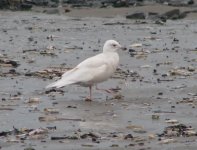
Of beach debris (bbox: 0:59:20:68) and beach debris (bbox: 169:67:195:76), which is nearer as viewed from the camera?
beach debris (bbox: 169:67:195:76)

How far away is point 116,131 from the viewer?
8.91 meters

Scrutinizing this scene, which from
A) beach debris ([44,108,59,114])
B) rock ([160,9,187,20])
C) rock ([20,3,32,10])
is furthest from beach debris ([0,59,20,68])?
rock ([20,3,32,10])

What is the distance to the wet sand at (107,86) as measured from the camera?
8594 millimetres

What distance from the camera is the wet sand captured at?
859 centimetres

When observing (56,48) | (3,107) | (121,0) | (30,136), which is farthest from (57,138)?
(121,0)

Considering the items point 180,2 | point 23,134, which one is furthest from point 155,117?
point 180,2

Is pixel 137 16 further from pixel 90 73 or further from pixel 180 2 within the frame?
pixel 90 73

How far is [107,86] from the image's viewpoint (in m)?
12.7

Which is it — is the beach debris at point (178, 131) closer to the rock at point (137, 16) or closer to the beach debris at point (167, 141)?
the beach debris at point (167, 141)

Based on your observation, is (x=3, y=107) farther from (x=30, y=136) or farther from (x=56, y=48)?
(x=56, y=48)

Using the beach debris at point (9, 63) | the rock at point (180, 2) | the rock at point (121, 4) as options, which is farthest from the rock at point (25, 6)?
the beach debris at point (9, 63)

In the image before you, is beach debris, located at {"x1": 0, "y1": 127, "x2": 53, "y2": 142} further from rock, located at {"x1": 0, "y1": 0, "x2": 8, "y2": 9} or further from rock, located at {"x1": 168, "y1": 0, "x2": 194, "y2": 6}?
rock, located at {"x1": 0, "y1": 0, "x2": 8, "y2": 9}

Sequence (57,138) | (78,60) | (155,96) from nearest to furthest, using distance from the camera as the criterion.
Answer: (57,138), (155,96), (78,60)

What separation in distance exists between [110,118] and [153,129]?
93 centimetres
